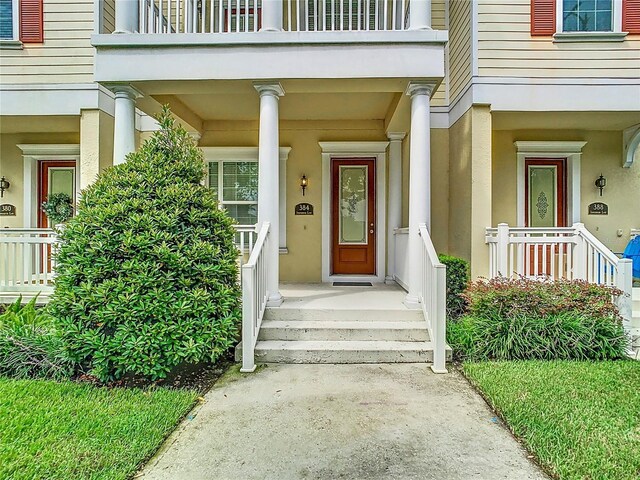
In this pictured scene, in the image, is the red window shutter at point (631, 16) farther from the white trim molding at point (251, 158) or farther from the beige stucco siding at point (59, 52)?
the beige stucco siding at point (59, 52)

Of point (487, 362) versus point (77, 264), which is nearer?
point (77, 264)

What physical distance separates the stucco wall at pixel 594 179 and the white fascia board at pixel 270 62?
9.70 feet

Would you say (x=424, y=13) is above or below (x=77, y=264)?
above

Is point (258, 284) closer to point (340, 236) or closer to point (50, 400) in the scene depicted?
point (50, 400)

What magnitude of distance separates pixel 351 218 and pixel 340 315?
9.80ft

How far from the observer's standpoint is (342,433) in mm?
2891

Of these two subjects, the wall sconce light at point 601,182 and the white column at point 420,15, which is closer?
the white column at point 420,15

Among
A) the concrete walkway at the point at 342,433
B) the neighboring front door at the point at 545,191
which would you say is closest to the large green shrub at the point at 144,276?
the concrete walkway at the point at 342,433

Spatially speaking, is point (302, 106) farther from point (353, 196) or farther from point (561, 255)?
point (561, 255)

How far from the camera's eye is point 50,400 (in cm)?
330

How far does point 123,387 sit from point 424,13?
17.8 feet

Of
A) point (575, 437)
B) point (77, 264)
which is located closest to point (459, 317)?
point (575, 437)

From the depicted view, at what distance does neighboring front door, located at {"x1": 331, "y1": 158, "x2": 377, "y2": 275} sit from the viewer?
7504 millimetres

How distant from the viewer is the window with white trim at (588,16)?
19.2ft
